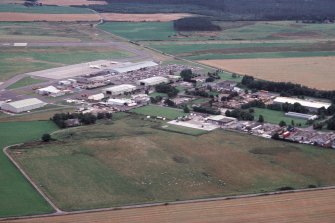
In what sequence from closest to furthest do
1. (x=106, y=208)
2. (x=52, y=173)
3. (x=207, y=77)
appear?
(x=106, y=208)
(x=52, y=173)
(x=207, y=77)

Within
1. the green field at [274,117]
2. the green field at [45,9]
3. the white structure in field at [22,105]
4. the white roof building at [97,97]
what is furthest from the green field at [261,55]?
the green field at [45,9]

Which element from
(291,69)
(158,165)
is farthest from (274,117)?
(291,69)

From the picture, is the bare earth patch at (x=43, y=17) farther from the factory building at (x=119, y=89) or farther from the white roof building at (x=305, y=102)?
the white roof building at (x=305, y=102)

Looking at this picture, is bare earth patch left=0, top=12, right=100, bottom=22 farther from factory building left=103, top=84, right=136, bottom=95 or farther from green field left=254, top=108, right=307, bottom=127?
green field left=254, top=108, right=307, bottom=127

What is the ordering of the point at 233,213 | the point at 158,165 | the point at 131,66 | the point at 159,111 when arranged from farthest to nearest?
1. the point at 131,66
2. the point at 159,111
3. the point at 158,165
4. the point at 233,213

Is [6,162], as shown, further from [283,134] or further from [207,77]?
[207,77]

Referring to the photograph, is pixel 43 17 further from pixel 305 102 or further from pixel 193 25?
pixel 305 102

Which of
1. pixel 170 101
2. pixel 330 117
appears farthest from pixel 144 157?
pixel 330 117
